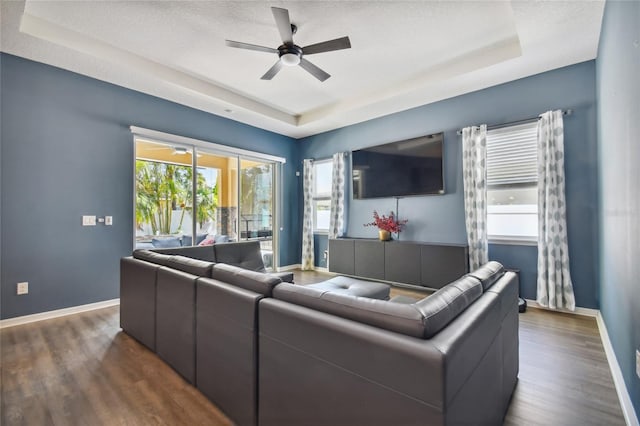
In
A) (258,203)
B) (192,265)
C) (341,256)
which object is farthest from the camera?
(258,203)

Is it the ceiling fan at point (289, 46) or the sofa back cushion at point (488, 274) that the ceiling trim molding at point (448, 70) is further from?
the sofa back cushion at point (488, 274)

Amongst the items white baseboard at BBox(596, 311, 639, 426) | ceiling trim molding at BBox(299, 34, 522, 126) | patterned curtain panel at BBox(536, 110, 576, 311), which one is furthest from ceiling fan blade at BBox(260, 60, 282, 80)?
white baseboard at BBox(596, 311, 639, 426)

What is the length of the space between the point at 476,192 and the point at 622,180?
76.5 inches

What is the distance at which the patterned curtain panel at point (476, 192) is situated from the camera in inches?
144

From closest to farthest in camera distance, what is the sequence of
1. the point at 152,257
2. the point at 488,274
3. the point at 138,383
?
1. the point at 488,274
2. the point at 138,383
3. the point at 152,257

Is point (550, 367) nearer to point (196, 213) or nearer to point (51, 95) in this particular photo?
point (196, 213)

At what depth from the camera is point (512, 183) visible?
3.62 meters

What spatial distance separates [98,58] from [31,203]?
67.1 inches

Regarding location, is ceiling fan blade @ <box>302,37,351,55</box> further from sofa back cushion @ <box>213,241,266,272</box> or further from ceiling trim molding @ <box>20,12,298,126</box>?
sofa back cushion @ <box>213,241,266,272</box>

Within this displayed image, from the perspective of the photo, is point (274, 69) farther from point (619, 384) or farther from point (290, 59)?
point (619, 384)

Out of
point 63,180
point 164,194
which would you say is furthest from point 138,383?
point 164,194

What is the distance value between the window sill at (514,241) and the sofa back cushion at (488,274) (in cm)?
210

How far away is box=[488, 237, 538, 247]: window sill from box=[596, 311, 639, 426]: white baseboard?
3.66ft

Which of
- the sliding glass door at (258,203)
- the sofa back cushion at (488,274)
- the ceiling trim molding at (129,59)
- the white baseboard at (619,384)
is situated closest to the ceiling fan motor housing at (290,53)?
the ceiling trim molding at (129,59)
